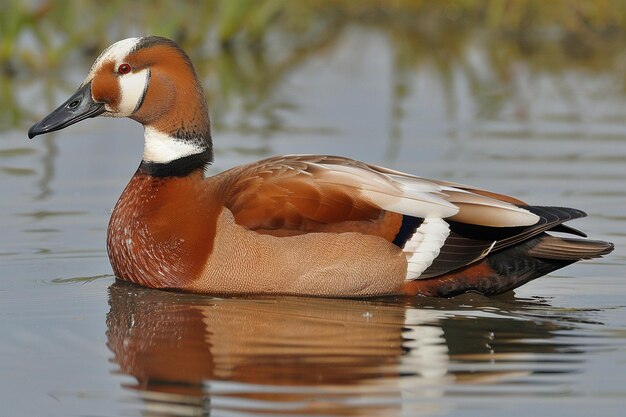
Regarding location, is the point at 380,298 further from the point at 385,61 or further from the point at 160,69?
the point at 385,61

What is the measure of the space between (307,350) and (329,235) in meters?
1.12

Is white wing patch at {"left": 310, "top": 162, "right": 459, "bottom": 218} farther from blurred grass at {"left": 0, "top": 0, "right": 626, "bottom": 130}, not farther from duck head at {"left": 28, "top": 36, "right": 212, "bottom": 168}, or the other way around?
blurred grass at {"left": 0, "top": 0, "right": 626, "bottom": 130}

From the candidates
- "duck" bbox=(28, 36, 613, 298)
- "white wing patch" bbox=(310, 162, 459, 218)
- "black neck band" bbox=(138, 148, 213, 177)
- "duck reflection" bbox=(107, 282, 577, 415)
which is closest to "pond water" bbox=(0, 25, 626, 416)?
"duck reflection" bbox=(107, 282, 577, 415)

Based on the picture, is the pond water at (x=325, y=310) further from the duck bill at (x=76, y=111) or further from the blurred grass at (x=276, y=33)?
the blurred grass at (x=276, y=33)

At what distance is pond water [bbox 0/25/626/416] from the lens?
17.9ft

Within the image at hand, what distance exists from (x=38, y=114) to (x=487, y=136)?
3.85m

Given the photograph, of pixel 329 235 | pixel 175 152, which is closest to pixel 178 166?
pixel 175 152

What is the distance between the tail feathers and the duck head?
1859mm

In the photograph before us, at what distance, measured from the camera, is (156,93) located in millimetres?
7672

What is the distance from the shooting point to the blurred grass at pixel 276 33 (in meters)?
13.9

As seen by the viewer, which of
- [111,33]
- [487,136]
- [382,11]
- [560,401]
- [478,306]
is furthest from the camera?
[382,11]

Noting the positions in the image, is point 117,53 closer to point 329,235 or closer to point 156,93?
point 156,93

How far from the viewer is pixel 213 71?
1466 centimetres

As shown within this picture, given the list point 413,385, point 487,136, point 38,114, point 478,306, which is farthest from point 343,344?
point 38,114
